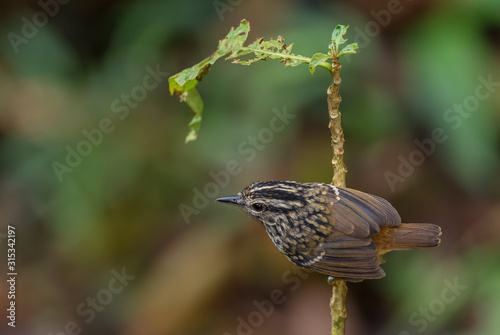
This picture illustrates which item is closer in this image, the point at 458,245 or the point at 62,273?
the point at 458,245

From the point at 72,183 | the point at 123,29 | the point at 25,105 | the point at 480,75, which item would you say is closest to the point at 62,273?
the point at 72,183

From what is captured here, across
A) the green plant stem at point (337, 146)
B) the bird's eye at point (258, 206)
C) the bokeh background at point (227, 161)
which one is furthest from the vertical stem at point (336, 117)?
the bokeh background at point (227, 161)

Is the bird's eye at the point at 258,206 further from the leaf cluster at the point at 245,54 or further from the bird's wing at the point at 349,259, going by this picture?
the leaf cluster at the point at 245,54

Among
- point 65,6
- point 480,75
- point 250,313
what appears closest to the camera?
point 480,75

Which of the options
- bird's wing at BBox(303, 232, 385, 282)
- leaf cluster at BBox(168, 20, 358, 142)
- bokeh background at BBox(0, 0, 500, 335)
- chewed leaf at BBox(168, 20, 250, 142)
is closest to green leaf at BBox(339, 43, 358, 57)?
leaf cluster at BBox(168, 20, 358, 142)

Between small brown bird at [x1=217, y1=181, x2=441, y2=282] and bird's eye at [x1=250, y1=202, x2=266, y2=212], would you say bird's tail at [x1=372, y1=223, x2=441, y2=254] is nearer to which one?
small brown bird at [x1=217, y1=181, x2=441, y2=282]

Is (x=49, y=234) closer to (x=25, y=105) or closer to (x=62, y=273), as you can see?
(x=62, y=273)

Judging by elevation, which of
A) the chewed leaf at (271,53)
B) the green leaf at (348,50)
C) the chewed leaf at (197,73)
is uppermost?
the green leaf at (348,50)

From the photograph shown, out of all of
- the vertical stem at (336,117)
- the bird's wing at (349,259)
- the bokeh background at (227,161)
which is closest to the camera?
the vertical stem at (336,117)
